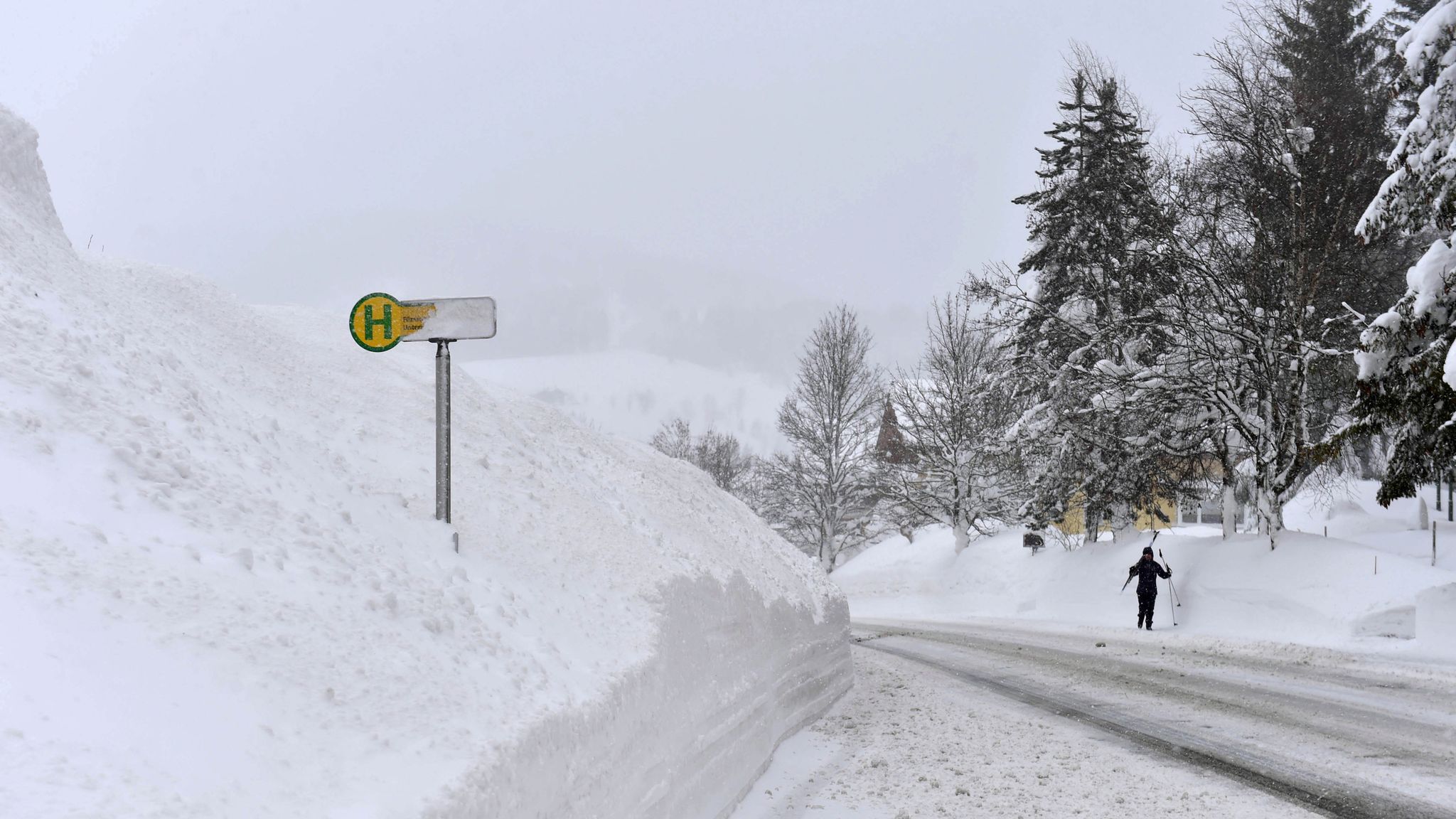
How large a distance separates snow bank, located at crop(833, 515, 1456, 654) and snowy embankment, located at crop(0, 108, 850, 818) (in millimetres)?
10313

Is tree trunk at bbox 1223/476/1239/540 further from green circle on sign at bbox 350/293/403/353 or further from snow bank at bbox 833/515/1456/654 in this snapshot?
green circle on sign at bbox 350/293/403/353

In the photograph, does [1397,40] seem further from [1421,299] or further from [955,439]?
[955,439]

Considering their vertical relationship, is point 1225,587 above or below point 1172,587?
above

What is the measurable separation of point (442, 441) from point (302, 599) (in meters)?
2.00

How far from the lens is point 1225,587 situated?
1688cm

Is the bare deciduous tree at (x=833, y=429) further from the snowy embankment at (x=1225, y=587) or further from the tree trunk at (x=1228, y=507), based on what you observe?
the tree trunk at (x=1228, y=507)

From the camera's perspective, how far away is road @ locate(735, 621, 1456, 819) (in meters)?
5.57

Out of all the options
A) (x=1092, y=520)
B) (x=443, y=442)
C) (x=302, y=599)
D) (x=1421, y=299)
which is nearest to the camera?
(x=302, y=599)

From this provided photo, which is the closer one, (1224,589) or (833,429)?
(1224,589)

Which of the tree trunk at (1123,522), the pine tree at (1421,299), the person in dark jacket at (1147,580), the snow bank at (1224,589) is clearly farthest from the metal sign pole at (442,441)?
the tree trunk at (1123,522)

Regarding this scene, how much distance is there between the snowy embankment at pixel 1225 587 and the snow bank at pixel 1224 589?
0.08 feet

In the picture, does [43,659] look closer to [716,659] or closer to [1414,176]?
[716,659]

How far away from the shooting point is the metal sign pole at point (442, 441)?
5113mm

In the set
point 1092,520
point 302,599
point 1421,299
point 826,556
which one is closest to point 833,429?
point 826,556
